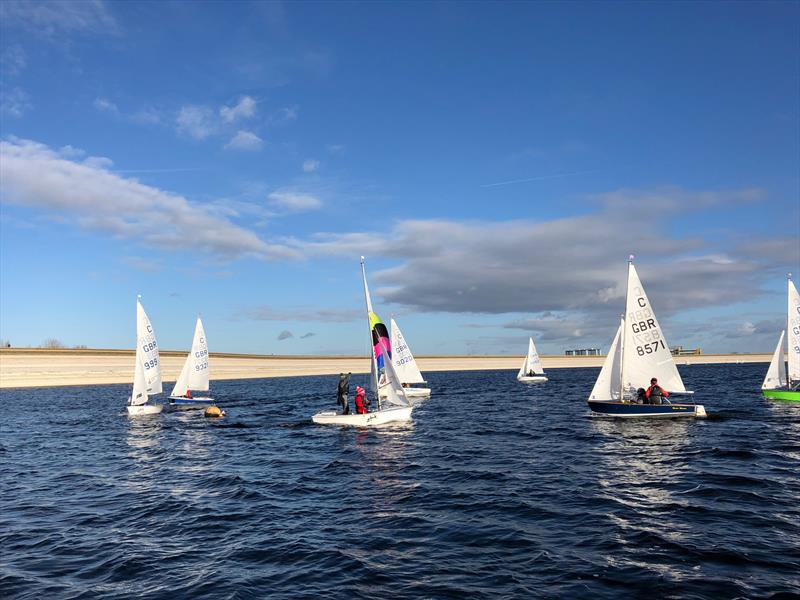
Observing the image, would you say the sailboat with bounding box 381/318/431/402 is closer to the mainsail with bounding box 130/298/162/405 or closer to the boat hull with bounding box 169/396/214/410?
the boat hull with bounding box 169/396/214/410

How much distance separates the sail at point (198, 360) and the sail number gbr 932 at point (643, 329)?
141 feet

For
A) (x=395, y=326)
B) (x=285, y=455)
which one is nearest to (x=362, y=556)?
(x=285, y=455)

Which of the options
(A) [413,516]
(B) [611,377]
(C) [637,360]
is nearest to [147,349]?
(B) [611,377]

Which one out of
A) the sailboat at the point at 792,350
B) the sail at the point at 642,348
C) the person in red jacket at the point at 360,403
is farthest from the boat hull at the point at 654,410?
the person in red jacket at the point at 360,403

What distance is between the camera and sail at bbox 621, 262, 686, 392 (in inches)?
1511

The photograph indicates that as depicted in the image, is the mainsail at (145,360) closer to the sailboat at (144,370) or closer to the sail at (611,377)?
the sailboat at (144,370)

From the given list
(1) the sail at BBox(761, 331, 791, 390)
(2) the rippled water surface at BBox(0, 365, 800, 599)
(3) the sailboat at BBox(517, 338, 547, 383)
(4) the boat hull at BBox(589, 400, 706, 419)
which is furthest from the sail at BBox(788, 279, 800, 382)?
(3) the sailboat at BBox(517, 338, 547, 383)

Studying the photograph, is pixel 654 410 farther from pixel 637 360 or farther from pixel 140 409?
pixel 140 409

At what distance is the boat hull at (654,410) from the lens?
37.2m

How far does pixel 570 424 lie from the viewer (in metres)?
39.6

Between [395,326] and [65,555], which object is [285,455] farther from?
[395,326]

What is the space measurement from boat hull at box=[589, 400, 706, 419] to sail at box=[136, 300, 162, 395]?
130 feet

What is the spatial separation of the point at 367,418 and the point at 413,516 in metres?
21.4

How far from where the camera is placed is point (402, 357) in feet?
237
